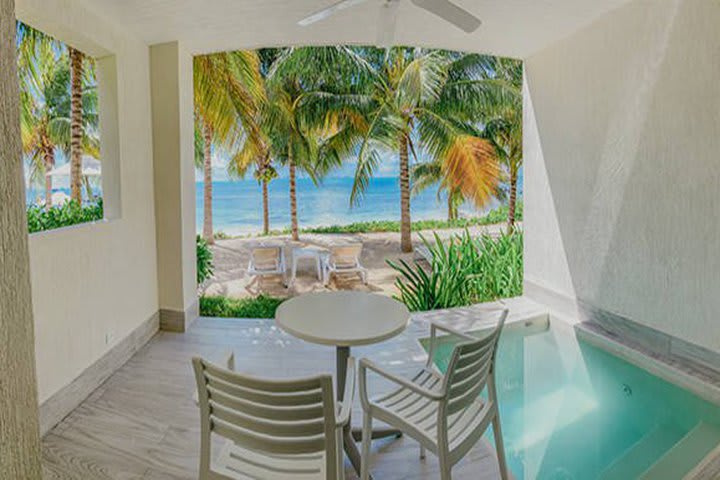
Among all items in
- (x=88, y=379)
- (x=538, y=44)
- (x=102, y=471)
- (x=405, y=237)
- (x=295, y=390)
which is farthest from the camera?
(x=405, y=237)

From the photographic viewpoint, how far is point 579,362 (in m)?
4.08

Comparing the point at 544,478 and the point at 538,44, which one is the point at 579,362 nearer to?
the point at 544,478

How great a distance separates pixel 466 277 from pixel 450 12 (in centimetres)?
360

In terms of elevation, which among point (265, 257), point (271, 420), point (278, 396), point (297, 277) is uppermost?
point (278, 396)

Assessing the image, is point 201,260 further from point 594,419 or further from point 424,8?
point 594,419

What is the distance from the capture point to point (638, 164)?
3891 mm

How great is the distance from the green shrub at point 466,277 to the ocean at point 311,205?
68.1 feet

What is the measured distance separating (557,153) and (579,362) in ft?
7.52

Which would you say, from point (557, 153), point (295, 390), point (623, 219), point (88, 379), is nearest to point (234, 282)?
point (88, 379)

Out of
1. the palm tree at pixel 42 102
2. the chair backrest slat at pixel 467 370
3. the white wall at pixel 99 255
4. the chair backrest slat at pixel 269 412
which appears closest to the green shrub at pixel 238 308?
the white wall at pixel 99 255

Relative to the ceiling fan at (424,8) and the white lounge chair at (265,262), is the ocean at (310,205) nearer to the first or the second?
the white lounge chair at (265,262)

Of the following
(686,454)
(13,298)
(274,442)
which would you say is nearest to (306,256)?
(686,454)

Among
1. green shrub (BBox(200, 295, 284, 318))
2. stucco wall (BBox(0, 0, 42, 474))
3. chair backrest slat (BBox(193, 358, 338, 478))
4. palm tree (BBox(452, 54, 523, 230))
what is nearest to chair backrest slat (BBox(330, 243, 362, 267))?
green shrub (BBox(200, 295, 284, 318))

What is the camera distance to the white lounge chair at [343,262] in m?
8.30
